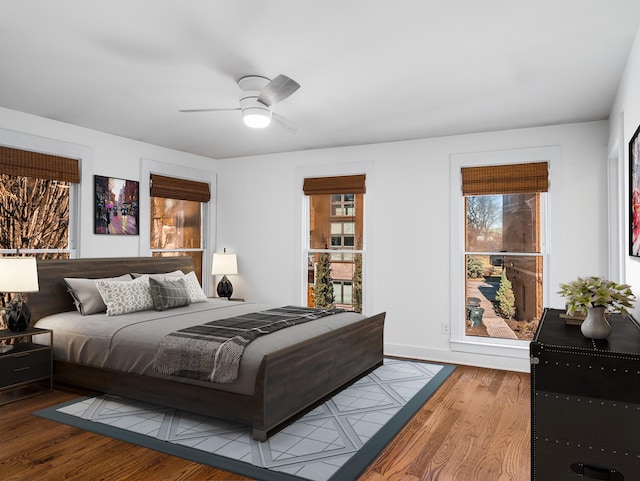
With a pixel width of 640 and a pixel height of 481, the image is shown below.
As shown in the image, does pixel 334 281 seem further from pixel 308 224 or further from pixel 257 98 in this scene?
pixel 257 98

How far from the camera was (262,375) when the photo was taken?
2.93 meters

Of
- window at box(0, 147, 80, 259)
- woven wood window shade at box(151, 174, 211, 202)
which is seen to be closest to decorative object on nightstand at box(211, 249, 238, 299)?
woven wood window shade at box(151, 174, 211, 202)

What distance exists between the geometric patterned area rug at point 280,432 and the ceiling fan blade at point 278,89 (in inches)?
89.6

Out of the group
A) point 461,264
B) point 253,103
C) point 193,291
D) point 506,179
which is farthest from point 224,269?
point 506,179

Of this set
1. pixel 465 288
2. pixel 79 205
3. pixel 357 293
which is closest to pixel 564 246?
pixel 465 288

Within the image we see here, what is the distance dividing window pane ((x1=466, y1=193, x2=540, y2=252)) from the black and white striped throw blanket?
256 centimetres

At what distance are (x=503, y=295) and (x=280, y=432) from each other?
307 centimetres

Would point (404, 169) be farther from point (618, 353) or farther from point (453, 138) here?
point (618, 353)

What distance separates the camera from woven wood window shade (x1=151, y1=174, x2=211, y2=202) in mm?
5684

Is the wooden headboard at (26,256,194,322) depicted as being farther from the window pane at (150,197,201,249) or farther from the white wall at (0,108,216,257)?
the window pane at (150,197,201,249)

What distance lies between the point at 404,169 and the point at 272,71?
2.55 m

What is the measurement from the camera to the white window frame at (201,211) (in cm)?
552

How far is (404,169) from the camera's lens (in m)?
5.43

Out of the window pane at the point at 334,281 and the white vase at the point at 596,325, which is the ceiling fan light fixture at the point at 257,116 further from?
the window pane at the point at 334,281
